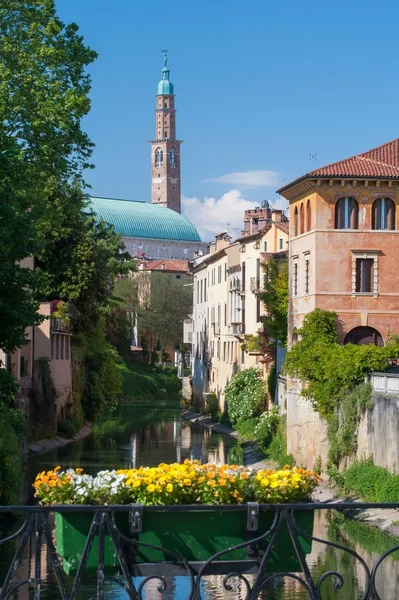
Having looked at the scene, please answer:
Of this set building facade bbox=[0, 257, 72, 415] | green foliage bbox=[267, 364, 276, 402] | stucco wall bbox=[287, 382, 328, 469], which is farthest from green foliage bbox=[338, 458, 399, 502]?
green foliage bbox=[267, 364, 276, 402]

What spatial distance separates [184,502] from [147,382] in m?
95.4

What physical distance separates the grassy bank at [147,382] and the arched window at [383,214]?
59.5 m

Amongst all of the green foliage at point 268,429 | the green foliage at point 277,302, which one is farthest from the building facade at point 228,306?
the green foliage at point 268,429

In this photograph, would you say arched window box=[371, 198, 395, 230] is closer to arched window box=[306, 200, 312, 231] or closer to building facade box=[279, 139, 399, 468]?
building facade box=[279, 139, 399, 468]

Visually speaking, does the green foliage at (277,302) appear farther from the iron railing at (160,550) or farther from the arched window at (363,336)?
the iron railing at (160,550)

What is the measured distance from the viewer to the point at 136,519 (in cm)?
910

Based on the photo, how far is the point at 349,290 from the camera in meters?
41.1

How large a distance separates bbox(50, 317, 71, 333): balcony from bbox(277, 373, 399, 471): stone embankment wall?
48.4ft

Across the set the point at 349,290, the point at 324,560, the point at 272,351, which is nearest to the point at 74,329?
the point at 272,351

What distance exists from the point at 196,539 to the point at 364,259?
106 ft

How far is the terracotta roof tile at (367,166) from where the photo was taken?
40781mm

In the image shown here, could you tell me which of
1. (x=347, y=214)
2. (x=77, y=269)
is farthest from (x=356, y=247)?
(x=77, y=269)

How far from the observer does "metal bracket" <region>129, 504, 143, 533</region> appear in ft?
29.5

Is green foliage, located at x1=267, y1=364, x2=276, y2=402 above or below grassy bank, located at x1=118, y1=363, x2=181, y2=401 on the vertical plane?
above
